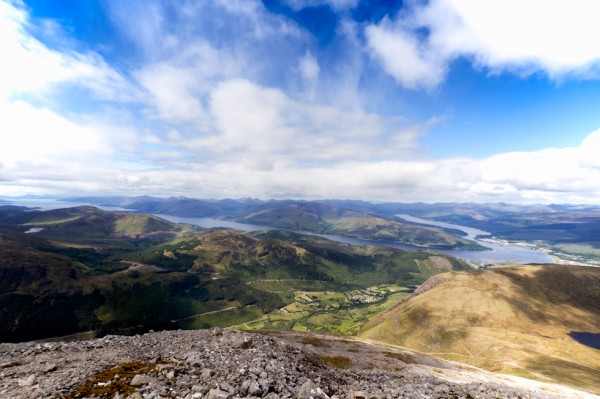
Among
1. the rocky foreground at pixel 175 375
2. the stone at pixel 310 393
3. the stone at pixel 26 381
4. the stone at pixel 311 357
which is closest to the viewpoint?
the rocky foreground at pixel 175 375

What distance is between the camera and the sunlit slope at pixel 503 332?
10188 centimetres


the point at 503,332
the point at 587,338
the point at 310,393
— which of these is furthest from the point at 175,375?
the point at 587,338

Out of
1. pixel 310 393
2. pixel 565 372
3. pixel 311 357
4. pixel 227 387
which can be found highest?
pixel 227 387

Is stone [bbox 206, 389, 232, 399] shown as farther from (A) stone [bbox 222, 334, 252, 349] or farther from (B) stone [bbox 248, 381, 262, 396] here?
(A) stone [bbox 222, 334, 252, 349]

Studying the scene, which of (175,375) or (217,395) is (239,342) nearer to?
(175,375)

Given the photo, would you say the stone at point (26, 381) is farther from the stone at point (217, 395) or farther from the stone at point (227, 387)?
the stone at point (227, 387)

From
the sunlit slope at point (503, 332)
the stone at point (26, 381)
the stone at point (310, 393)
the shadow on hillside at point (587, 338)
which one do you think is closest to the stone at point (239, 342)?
the stone at point (310, 393)

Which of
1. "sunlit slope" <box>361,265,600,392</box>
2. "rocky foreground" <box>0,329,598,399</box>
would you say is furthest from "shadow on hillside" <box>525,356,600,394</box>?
"rocky foreground" <box>0,329,598,399</box>

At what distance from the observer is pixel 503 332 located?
483 feet

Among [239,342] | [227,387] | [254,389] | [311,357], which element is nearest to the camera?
[227,387]

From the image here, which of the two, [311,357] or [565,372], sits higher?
[311,357]

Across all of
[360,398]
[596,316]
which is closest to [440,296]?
[596,316]

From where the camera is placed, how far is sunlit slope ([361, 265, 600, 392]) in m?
102

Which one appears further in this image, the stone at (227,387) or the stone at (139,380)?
the stone at (139,380)
